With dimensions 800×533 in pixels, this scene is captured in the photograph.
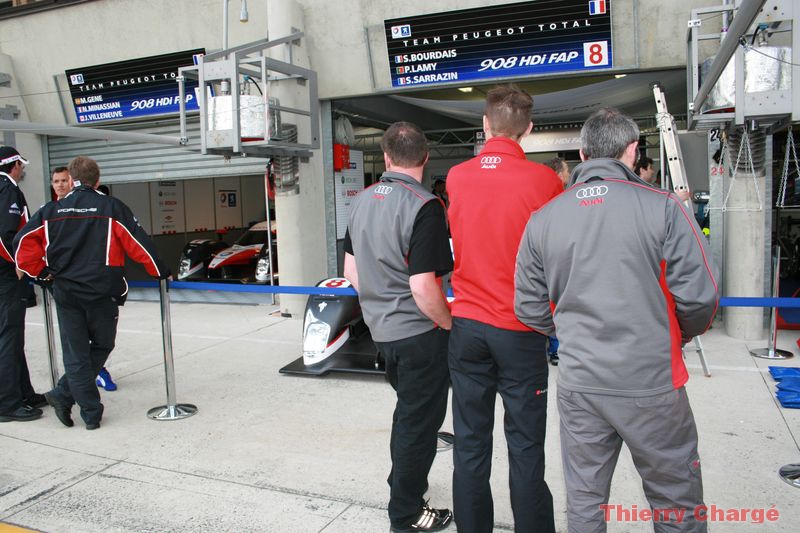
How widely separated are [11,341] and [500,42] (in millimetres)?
6014

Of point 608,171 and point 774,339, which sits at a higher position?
point 608,171

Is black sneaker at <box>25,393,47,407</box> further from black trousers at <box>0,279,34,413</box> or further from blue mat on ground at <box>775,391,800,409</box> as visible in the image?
blue mat on ground at <box>775,391,800,409</box>

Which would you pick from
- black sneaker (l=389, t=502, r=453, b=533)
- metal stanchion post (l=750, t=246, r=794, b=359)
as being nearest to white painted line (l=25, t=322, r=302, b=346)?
black sneaker (l=389, t=502, r=453, b=533)

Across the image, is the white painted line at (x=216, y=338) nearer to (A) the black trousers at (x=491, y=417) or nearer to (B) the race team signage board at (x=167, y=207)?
(A) the black trousers at (x=491, y=417)

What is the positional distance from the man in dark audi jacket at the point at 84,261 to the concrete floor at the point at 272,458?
54 cm

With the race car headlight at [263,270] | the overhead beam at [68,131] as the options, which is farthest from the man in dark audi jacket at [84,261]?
the race car headlight at [263,270]

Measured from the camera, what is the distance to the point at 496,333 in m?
2.49

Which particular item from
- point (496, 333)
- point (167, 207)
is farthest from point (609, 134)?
point (167, 207)

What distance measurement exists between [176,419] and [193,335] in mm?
3210

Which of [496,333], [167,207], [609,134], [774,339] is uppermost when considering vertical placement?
[609,134]

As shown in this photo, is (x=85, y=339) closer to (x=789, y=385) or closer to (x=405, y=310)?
(x=405, y=310)

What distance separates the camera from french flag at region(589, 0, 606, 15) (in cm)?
704

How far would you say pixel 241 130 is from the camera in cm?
718

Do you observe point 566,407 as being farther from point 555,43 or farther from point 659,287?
point 555,43
